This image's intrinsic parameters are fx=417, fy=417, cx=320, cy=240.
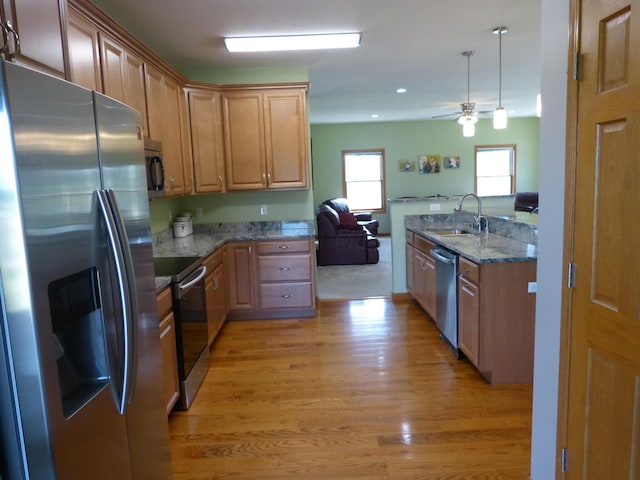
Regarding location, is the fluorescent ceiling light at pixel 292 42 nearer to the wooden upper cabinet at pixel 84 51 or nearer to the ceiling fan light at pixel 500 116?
the wooden upper cabinet at pixel 84 51

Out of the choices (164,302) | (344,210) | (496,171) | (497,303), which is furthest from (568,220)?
(496,171)

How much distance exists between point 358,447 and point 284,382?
2.95 ft

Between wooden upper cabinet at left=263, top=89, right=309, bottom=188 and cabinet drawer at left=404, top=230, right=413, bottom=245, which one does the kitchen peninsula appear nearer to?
cabinet drawer at left=404, top=230, right=413, bottom=245

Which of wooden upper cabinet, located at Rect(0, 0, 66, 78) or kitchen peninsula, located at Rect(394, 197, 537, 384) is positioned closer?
wooden upper cabinet, located at Rect(0, 0, 66, 78)

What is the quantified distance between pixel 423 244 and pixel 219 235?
216 cm

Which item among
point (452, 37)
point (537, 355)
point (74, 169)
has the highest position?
point (452, 37)

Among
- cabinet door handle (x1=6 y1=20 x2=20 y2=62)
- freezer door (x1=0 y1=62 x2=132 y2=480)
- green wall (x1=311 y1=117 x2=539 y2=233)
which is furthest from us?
green wall (x1=311 y1=117 x2=539 y2=233)

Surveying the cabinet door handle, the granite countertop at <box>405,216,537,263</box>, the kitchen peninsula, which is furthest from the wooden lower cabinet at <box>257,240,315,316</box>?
the cabinet door handle

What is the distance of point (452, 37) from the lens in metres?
3.73

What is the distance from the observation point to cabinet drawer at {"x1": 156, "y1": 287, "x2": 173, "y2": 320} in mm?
2306

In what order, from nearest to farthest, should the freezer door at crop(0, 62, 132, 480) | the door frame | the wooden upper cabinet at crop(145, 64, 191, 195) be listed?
1. the freezer door at crop(0, 62, 132, 480)
2. the door frame
3. the wooden upper cabinet at crop(145, 64, 191, 195)

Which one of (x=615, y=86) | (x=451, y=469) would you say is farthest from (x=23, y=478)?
(x=615, y=86)

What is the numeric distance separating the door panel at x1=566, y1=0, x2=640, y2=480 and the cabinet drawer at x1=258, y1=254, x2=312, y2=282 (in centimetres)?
302

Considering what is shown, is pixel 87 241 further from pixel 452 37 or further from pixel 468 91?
pixel 468 91
